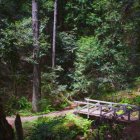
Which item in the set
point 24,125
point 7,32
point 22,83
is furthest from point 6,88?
point 24,125

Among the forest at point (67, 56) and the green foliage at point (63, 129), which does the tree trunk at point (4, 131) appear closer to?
the green foliage at point (63, 129)

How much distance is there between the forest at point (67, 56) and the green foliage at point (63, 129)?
61.3 inches

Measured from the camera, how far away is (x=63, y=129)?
41.1ft

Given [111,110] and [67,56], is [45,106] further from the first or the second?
[111,110]

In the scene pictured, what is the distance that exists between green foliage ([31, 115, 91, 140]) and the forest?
1558 millimetres

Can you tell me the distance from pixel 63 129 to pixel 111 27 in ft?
35.1

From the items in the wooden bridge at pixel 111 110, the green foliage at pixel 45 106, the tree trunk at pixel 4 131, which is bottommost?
the green foliage at pixel 45 106

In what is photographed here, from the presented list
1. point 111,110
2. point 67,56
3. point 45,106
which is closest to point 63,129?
point 111,110

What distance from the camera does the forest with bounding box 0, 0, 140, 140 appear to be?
1764cm

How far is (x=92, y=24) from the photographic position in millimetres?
23062

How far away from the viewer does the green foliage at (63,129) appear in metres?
11.3

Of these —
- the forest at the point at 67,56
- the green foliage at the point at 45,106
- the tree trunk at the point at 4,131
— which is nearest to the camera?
the tree trunk at the point at 4,131

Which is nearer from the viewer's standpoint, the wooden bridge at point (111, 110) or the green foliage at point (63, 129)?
the green foliage at point (63, 129)

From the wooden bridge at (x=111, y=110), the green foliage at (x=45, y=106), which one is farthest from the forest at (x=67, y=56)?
the wooden bridge at (x=111, y=110)
